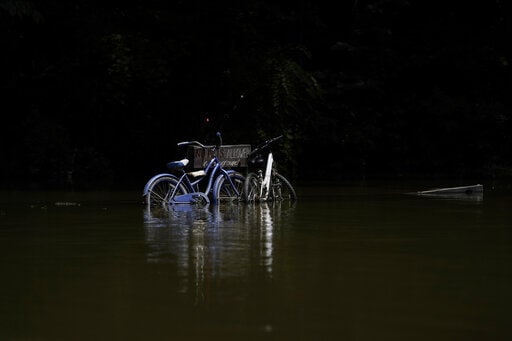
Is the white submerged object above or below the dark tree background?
below

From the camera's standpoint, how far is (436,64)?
39.8 m

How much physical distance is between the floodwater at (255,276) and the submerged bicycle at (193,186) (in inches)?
75.4

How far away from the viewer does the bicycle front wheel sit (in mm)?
19172

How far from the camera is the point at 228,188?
19.8 metres

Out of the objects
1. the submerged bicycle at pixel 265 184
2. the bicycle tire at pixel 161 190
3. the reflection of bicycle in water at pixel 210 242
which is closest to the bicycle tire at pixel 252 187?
the submerged bicycle at pixel 265 184

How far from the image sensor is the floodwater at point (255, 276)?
685 centimetres

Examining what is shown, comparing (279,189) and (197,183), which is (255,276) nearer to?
(197,183)

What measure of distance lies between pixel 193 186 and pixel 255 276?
10188mm

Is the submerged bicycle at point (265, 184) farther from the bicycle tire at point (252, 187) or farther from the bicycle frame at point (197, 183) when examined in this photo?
the bicycle frame at point (197, 183)

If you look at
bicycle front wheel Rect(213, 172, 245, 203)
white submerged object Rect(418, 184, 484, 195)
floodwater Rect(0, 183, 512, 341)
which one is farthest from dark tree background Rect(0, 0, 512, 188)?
floodwater Rect(0, 183, 512, 341)

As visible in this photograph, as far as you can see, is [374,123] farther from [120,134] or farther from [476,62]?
[120,134]

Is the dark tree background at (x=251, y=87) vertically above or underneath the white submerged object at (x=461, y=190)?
above

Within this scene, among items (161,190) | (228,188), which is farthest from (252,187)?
(161,190)

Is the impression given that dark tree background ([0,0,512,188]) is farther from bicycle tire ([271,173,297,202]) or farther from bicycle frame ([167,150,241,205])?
bicycle frame ([167,150,241,205])
